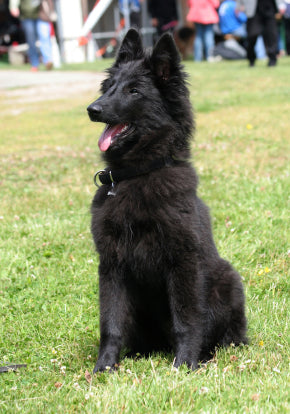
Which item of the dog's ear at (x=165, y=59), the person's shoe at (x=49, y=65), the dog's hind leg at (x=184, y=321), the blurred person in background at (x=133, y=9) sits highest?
the blurred person in background at (x=133, y=9)

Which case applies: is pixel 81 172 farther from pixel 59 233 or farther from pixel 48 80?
pixel 48 80

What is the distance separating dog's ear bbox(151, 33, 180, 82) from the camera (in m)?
3.23

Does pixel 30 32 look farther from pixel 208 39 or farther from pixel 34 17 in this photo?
pixel 208 39

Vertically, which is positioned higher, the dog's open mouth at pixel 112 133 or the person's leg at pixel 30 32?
the person's leg at pixel 30 32

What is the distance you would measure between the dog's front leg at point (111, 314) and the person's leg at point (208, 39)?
17.5m

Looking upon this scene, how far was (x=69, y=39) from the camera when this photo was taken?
80.8 ft

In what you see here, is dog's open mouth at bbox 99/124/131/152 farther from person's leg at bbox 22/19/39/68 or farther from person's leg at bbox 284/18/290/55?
person's leg at bbox 284/18/290/55

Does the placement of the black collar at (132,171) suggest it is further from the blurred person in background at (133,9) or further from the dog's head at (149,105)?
the blurred person in background at (133,9)

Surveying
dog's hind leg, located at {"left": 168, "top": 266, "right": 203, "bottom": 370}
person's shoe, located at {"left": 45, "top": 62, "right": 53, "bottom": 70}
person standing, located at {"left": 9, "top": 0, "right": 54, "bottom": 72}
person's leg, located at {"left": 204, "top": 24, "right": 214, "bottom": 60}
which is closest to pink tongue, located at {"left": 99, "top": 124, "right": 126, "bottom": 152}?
dog's hind leg, located at {"left": 168, "top": 266, "right": 203, "bottom": 370}

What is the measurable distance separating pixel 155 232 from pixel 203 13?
16.9m

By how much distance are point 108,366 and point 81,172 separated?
4547 millimetres

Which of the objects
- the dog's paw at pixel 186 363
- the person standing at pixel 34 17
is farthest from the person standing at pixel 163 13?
the dog's paw at pixel 186 363

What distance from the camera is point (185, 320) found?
3.14 meters

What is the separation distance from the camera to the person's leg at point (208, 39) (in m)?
19.3
